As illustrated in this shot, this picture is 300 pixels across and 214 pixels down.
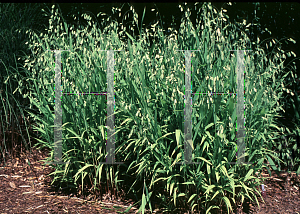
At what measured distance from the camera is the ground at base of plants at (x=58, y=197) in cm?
272

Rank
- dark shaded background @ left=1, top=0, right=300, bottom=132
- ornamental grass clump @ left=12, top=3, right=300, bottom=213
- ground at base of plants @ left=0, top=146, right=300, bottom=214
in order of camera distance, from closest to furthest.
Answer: ornamental grass clump @ left=12, top=3, right=300, bottom=213 → ground at base of plants @ left=0, top=146, right=300, bottom=214 → dark shaded background @ left=1, top=0, right=300, bottom=132

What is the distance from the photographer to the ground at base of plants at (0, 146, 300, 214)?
8.93 feet

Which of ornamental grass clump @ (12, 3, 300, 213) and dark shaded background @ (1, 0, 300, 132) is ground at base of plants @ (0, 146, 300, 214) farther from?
dark shaded background @ (1, 0, 300, 132)

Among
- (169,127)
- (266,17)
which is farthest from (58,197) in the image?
(266,17)

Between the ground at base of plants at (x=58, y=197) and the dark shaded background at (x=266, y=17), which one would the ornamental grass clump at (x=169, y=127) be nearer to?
the ground at base of plants at (x=58, y=197)

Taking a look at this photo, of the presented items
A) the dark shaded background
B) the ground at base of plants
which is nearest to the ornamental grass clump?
the ground at base of plants

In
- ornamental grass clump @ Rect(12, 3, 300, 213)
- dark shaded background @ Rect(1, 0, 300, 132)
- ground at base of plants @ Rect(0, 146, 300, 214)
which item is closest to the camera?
ornamental grass clump @ Rect(12, 3, 300, 213)

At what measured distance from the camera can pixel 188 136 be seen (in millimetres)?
2438

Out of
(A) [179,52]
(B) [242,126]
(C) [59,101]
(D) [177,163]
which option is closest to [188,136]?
(D) [177,163]

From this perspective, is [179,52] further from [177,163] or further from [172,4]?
[172,4]

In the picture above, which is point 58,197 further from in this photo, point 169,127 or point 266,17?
point 266,17

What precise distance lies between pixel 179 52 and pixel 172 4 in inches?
96.3

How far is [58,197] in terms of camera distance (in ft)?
9.53

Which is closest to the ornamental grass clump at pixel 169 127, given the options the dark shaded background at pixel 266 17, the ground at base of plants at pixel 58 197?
the ground at base of plants at pixel 58 197
